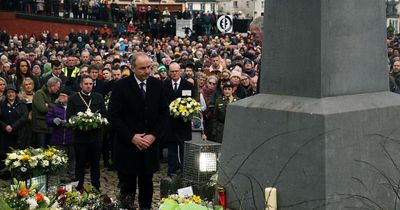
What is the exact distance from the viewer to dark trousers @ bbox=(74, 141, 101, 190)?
10789 millimetres

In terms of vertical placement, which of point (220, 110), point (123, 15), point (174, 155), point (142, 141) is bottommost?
point (174, 155)

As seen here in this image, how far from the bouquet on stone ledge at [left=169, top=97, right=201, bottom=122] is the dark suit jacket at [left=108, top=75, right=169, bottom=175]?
3.65 metres

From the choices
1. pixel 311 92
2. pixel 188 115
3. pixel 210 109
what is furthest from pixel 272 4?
pixel 210 109

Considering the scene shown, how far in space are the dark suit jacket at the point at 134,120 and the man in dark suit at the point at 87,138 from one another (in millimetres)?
2749

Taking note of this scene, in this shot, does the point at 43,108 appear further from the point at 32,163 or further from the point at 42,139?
the point at 32,163

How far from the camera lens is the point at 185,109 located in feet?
38.1

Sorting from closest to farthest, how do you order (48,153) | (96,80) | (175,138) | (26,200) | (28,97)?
(26,200)
(48,153)
(175,138)
(28,97)
(96,80)

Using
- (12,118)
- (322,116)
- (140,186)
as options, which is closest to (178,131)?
(12,118)

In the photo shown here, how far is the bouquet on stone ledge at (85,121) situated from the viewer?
35.3ft

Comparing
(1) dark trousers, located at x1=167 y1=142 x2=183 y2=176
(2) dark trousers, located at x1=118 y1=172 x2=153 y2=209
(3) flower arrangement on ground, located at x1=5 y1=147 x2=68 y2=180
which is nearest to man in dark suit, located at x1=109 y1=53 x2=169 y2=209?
(2) dark trousers, located at x1=118 y1=172 x2=153 y2=209

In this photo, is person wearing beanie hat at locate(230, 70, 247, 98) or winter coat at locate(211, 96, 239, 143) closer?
winter coat at locate(211, 96, 239, 143)

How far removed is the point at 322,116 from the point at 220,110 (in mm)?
7177

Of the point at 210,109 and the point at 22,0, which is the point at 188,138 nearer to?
the point at 210,109

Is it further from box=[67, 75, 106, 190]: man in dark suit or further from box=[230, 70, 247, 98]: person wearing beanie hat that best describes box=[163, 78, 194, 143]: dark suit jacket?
box=[230, 70, 247, 98]: person wearing beanie hat
